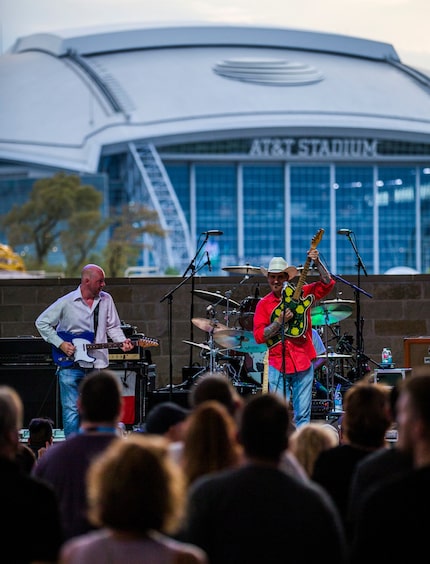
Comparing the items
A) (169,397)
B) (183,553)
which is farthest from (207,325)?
(183,553)

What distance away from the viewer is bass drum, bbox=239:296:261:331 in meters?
15.1

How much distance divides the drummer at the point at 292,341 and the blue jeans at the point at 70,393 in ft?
5.99

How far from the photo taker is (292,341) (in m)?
12.5

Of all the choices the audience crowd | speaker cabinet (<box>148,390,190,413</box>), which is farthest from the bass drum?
the audience crowd

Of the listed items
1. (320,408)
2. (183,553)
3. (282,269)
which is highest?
(282,269)

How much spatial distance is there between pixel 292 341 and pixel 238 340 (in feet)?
5.78

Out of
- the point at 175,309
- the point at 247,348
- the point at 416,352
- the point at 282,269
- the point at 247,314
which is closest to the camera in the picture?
the point at 282,269

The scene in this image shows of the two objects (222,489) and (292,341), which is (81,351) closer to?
(292,341)

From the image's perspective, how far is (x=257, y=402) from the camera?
191 inches

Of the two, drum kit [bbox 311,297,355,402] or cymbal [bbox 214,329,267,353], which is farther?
drum kit [bbox 311,297,355,402]

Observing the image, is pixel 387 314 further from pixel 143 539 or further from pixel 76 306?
pixel 143 539

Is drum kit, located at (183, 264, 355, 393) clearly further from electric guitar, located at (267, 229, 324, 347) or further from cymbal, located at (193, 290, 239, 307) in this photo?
electric guitar, located at (267, 229, 324, 347)

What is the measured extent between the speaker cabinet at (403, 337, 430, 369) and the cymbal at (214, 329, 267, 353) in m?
2.21

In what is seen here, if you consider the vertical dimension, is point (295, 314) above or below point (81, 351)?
above
